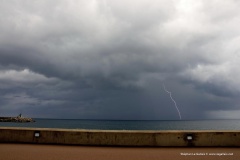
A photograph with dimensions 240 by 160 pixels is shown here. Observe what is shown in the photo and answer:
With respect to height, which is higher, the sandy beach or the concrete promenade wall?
the concrete promenade wall

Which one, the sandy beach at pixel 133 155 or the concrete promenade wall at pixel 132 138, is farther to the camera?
the concrete promenade wall at pixel 132 138

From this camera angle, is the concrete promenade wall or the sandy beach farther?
the concrete promenade wall

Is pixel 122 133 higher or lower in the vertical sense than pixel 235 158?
higher

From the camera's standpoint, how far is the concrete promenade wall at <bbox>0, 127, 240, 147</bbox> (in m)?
10.1

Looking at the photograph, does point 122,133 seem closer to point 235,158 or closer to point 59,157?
point 59,157

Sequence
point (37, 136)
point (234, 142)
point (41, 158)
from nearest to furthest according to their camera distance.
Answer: point (41, 158)
point (234, 142)
point (37, 136)

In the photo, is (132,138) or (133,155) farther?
(132,138)

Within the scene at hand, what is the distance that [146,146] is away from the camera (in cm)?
1031

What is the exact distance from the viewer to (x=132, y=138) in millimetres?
10391

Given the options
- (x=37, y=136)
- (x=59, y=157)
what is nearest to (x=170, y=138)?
(x=59, y=157)

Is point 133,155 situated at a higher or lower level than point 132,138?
lower

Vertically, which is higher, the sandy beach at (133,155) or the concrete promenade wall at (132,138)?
the concrete promenade wall at (132,138)

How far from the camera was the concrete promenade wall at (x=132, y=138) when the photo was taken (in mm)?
10133

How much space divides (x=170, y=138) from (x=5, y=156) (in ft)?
20.5
